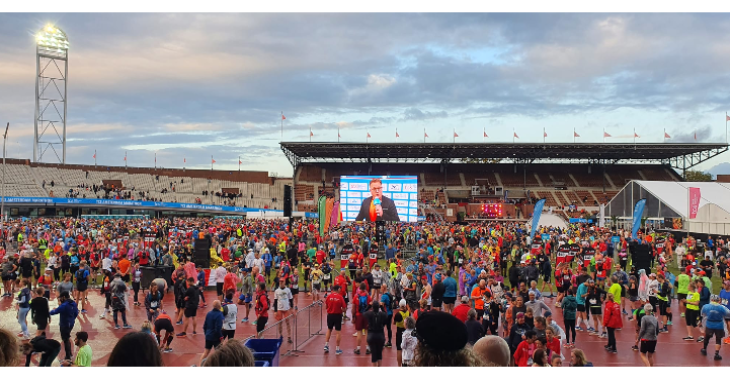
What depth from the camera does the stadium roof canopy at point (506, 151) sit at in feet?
188

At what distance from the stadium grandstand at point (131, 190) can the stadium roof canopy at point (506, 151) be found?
7704 mm

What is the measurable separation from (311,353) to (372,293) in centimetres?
343

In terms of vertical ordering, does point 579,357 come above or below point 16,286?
above

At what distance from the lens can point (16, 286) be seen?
17.5 m

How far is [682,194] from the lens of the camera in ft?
114

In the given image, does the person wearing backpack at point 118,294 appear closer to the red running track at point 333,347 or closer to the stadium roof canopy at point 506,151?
the red running track at point 333,347

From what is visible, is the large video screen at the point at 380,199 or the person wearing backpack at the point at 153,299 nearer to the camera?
the person wearing backpack at the point at 153,299

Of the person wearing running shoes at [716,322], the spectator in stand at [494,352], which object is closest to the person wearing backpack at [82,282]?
the spectator in stand at [494,352]

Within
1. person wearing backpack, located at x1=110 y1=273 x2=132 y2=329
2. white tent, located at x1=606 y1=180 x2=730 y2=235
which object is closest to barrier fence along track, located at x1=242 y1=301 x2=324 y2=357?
person wearing backpack, located at x1=110 y1=273 x2=132 y2=329

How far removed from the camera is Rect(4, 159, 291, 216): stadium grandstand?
5134 centimetres

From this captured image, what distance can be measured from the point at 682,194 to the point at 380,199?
21.2 m

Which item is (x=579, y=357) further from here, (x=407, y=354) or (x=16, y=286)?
(x=16, y=286)

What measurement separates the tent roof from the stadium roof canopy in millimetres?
20088

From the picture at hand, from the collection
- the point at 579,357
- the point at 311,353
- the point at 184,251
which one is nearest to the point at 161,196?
the point at 184,251
